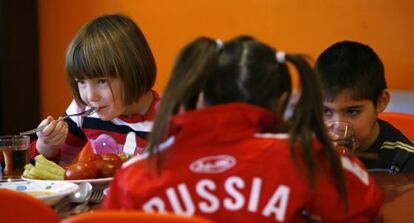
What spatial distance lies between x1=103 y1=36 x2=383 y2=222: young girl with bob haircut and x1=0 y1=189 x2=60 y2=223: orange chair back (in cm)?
14

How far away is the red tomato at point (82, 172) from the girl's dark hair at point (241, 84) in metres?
0.38

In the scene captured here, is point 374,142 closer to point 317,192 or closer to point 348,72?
point 348,72

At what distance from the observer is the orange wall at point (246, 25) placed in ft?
7.47

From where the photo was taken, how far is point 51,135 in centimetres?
144

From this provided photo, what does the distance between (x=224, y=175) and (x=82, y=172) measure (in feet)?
1.52

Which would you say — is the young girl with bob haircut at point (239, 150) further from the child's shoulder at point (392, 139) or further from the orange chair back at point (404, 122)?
the orange chair back at point (404, 122)

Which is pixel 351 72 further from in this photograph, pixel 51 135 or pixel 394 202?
pixel 51 135

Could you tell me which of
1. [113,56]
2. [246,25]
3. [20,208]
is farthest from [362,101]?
[246,25]

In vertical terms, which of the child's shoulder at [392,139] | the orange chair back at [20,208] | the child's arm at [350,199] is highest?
the child's arm at [350,199]

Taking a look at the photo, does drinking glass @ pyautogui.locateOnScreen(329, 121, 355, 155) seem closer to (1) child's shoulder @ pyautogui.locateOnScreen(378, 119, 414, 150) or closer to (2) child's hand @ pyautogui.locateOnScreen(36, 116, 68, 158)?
(1) child's shoulder @ pyautogui.locateOnScreen(378, 119, 414, 150)

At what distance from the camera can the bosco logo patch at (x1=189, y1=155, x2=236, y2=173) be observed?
2.53ft

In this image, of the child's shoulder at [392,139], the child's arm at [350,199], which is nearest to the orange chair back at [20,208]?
the child's arm at [350,199]

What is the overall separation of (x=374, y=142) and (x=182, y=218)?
1023 mm

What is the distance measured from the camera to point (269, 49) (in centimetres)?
84
